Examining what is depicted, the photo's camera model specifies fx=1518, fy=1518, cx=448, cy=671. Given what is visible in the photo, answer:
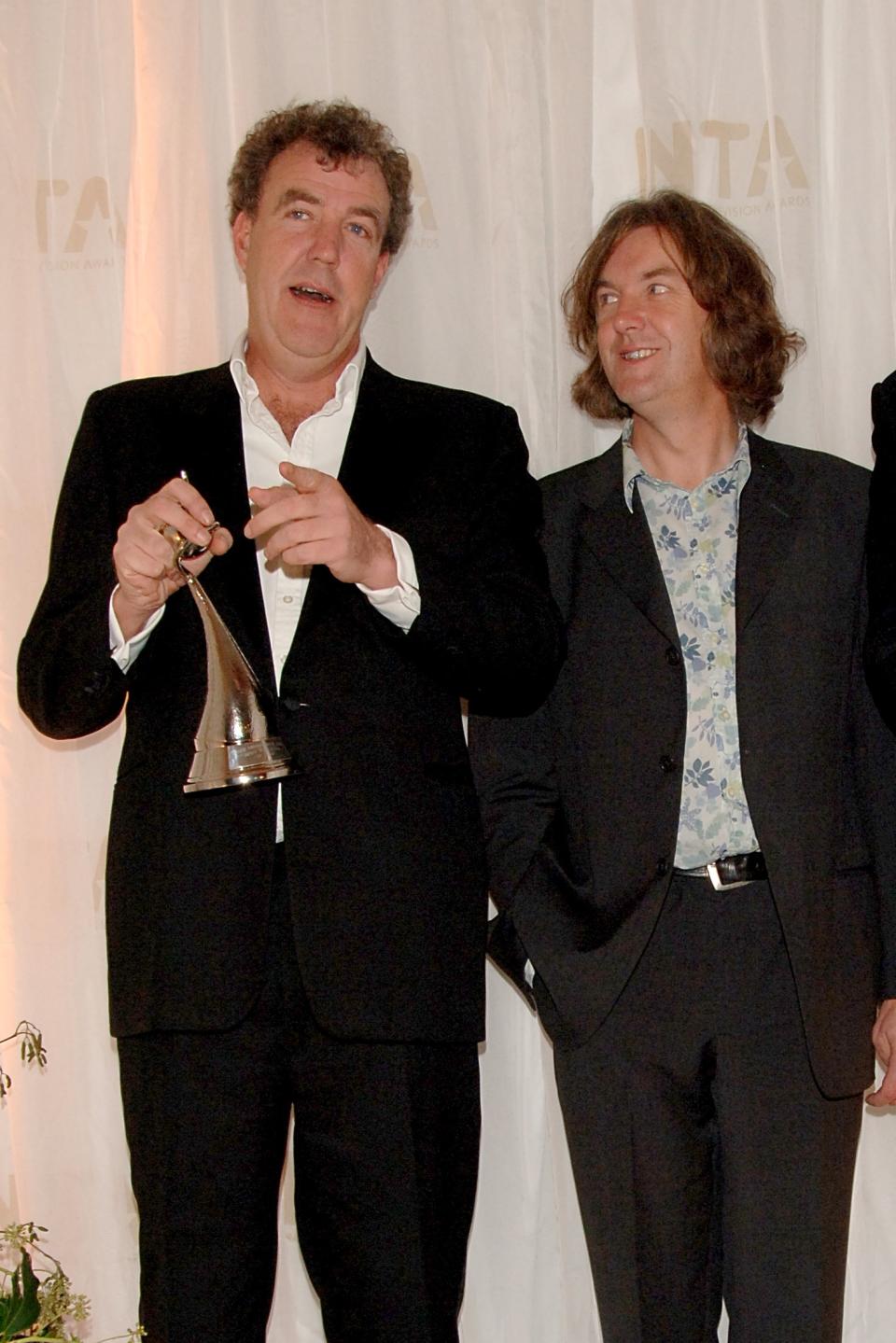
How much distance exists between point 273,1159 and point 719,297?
1.39 metres

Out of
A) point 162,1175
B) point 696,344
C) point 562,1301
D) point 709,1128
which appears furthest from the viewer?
point 562,1301

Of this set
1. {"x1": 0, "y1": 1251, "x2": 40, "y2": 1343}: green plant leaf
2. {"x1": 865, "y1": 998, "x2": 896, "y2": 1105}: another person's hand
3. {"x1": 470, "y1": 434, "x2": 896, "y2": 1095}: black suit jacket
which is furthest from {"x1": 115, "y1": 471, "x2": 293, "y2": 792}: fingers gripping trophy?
{"x1": 865, "y1": 998, "x2": 896, "y2": 1105}: another person's hand

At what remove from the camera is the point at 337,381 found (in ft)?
7.23

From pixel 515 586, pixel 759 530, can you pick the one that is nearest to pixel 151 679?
pixel 515 586

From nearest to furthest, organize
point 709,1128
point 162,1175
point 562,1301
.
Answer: point 162,1175 → point 709,1128 → point 562,1301

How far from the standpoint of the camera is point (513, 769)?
221 cm

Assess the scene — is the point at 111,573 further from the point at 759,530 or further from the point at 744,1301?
the point at 744,1301

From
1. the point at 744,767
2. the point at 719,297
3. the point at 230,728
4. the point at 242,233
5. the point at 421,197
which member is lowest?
the point at 744,767

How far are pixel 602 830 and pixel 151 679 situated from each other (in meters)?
0.66

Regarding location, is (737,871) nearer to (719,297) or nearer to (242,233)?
(719,297)

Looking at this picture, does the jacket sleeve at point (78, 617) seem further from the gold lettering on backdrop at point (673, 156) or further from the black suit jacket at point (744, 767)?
the gold lettering on backdrop at point (673, 156)

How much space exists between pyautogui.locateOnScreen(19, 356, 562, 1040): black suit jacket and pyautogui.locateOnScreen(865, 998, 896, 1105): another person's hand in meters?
0.58

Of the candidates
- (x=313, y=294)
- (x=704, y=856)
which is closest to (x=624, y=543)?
(x=704, y=856)

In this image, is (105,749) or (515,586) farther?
(105,749)
